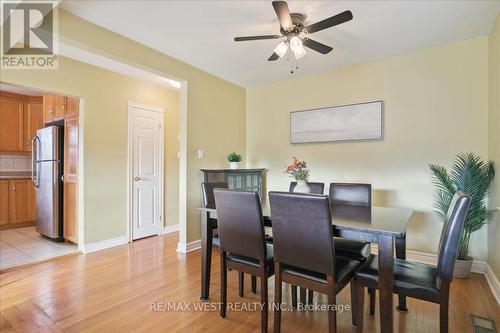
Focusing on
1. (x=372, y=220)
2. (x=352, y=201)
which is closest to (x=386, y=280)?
(x=372, y=220)

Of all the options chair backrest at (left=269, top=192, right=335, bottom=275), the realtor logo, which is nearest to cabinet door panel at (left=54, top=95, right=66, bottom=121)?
the realtor logo

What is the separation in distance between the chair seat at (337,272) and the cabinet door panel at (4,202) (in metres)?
5.25

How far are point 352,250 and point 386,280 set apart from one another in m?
0.61

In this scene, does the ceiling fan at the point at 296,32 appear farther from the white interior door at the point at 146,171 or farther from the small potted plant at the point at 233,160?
the white interior door at the point at 146,171

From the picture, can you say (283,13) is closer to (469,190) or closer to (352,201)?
(352,201)

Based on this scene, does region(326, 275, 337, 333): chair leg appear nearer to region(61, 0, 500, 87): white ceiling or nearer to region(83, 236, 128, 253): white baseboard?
region(61, 0, 500, 87): white ceiling

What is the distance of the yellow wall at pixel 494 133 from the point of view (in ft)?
7.72

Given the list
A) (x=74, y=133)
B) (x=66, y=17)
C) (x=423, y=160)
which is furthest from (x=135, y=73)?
(x=423, y=160)

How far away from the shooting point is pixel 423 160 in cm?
306

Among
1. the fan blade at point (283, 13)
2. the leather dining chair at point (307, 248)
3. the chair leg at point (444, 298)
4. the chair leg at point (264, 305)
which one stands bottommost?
the chair leg at point (264, 305)

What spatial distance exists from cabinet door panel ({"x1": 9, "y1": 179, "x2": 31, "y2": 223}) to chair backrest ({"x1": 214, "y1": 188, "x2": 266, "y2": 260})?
474 cm

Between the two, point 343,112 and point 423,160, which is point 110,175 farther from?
point 423,160

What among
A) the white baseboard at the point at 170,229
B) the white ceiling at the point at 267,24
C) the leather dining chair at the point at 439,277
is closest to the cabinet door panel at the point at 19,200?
the white baseboard at the point at 170,229

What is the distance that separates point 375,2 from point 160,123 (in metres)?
3.45
